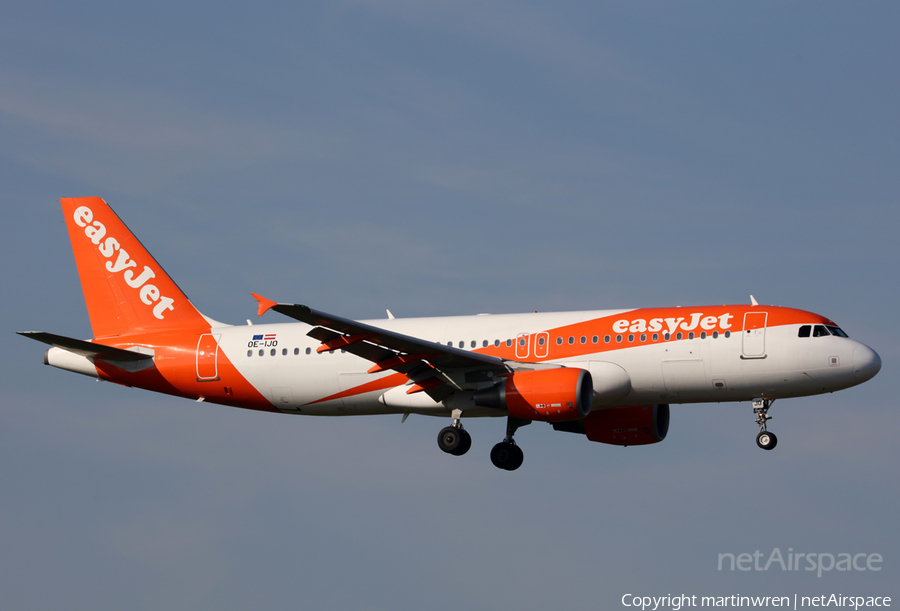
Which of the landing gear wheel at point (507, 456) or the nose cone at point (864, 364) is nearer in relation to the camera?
the nose cone at point (864, 364)

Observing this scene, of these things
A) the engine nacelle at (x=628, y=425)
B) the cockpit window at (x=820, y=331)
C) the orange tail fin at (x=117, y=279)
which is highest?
the orange tail fin at (x=117, y=279)

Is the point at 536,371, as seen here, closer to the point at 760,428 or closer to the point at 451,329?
the point at 451,329

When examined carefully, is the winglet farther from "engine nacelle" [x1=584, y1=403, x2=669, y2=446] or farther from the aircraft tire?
"engine nacelle" [x1=584, y1=403, x2=669, y2=446]

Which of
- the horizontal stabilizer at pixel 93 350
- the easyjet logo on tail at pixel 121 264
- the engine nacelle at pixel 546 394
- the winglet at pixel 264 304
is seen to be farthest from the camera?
the easyjet logo on tail at pixel 121 264

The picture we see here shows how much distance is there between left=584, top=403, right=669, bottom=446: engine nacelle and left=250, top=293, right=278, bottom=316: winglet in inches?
597

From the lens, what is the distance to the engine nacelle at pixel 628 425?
1610 inches

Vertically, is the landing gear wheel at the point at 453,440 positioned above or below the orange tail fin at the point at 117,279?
below

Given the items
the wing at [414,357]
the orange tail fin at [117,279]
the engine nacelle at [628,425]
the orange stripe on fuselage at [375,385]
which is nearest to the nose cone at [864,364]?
the engine nacelle at [628,425]

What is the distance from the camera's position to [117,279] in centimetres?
4334

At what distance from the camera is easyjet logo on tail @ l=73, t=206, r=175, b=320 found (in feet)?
141

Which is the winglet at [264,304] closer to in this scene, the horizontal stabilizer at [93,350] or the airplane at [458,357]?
the airplane at [458,357]

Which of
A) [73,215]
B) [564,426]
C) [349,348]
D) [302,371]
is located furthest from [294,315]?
[73,215]

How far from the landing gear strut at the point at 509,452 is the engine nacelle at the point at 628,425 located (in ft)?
9.34

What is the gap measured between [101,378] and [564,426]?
55.8 feet
